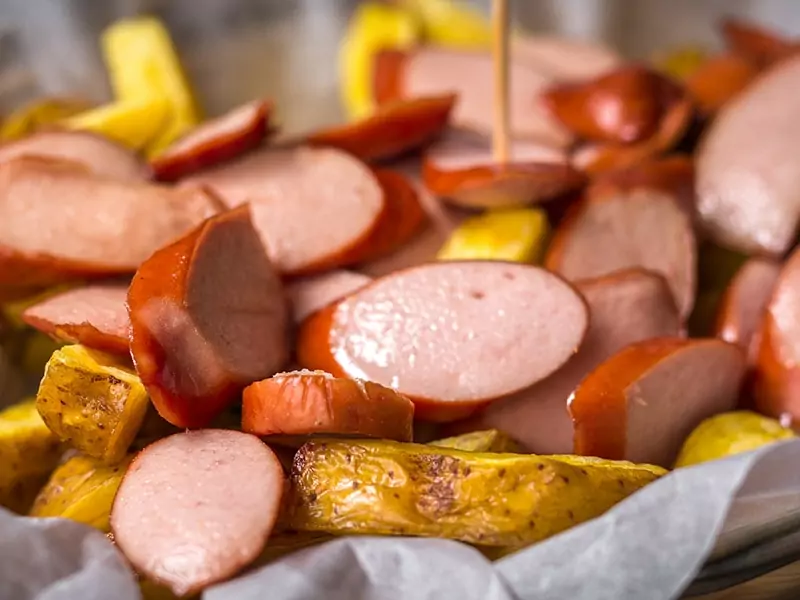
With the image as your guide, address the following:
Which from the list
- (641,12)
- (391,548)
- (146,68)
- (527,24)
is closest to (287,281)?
(391,548)

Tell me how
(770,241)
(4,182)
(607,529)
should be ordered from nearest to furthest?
(607,529)
(4,182)
(770,241)

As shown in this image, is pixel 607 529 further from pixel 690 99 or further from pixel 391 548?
pixel 690 99

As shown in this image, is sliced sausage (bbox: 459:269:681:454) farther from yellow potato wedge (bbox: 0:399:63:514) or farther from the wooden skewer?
yellow potato wedge (bbox: 0:399:63:514)

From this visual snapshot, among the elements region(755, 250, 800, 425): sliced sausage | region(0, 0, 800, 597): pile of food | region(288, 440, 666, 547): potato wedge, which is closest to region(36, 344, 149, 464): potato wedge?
region(0, 0, 800, 597): pile of food

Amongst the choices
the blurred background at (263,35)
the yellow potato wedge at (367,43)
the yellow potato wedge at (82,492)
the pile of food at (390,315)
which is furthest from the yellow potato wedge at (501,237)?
the blurred background at (263,35)

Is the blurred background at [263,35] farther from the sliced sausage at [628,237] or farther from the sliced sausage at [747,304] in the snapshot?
the sliced sausage at [747,304]

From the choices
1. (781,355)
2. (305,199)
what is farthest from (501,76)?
(781,355)
